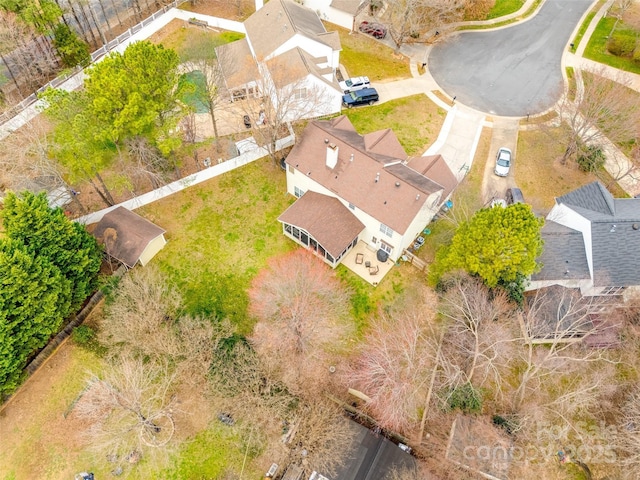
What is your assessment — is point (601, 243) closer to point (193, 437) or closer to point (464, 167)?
point (464, 167)

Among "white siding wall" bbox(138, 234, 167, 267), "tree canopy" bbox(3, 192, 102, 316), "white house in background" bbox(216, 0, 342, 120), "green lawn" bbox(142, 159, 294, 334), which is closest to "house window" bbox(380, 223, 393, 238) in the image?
"green lawn" bbox(142, 159, 294, 334)

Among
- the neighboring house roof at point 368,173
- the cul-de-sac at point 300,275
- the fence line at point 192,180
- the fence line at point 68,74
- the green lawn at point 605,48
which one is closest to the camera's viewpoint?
the cul-de-sac at point 300,275

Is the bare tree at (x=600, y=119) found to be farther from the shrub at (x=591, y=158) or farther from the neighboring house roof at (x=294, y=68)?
the neighboring house roof at (x=294, y=68)

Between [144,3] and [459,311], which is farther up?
[144,3]

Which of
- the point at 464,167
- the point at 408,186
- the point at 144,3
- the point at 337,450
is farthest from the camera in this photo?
the point at 144,3

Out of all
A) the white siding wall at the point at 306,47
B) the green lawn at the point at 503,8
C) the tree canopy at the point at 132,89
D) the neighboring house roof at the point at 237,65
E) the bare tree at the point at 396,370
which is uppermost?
the tree canopy at the point at 132,89

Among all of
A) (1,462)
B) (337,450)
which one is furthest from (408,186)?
(1,462)

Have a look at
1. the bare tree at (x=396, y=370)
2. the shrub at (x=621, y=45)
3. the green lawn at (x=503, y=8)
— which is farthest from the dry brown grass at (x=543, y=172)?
the green lawn at (x=503, y=8)
